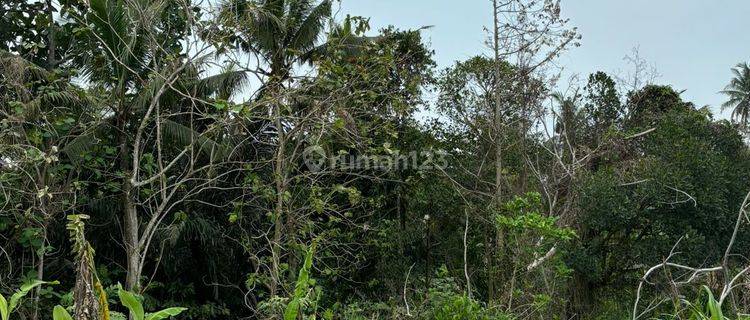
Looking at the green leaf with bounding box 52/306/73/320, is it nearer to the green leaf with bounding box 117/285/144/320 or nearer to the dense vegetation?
the green leaf with bounding box 117/285/144/320

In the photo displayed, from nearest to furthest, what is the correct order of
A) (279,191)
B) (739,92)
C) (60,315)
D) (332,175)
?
(60,315) < (279,191) < (332,175) < (739,92)

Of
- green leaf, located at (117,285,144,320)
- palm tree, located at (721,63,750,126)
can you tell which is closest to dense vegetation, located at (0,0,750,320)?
green leaf, located at (117,285,144,320)

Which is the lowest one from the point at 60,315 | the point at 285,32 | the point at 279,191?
the point at 60,315

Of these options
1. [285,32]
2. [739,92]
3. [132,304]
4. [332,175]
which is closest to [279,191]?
[332,175]

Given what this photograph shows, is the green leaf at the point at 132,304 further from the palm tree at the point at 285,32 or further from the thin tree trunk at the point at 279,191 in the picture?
the palm tree at the point at 285,32

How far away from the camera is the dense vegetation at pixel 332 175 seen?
21.9ft

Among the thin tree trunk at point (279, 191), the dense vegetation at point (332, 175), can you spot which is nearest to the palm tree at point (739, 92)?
the dense vegetation at point (332, 175)

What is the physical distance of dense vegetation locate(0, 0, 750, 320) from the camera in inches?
262

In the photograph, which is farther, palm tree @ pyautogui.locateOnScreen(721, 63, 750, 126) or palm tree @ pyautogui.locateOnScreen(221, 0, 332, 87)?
palm tree @ pyautogui.locateOnScreen(721, 63, 750, 126)

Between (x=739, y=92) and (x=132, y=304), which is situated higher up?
(x=739, y=92)

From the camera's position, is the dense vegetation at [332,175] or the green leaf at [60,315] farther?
the dense vegetation at [332,175]

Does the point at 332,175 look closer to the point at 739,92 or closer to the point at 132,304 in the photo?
the point at 132,304

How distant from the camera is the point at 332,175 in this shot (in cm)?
907

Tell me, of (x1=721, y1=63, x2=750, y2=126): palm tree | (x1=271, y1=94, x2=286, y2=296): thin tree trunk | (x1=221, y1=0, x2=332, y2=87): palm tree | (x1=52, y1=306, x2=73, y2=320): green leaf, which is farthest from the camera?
(x1=721, y1=63, x2=750, y2=126): palm tree
